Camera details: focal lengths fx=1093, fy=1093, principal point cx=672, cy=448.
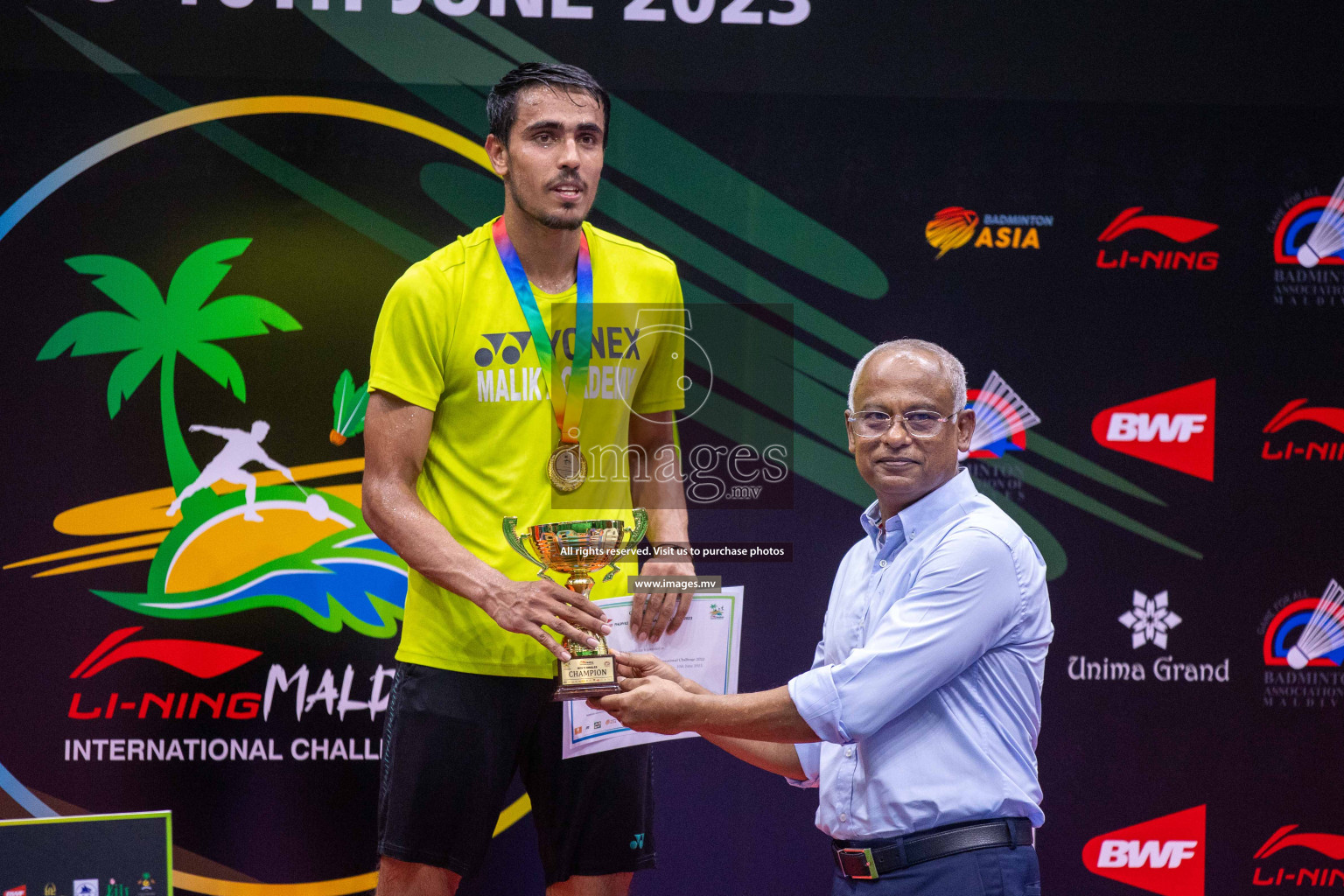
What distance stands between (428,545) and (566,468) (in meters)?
0.34

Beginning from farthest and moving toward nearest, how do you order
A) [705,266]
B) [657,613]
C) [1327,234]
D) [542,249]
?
[1327,234], [705,266], [542,249], [657,613]

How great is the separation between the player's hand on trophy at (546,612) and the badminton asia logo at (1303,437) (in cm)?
255

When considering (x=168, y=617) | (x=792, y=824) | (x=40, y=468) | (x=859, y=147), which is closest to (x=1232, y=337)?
(x=859, y=147)

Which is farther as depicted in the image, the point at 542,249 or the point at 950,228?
the point at 950,228

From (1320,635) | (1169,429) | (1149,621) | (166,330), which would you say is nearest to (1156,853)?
(1149,621)

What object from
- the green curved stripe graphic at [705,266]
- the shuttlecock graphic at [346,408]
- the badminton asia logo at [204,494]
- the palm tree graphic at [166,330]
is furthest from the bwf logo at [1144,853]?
the palm tree graphic at [166,330]

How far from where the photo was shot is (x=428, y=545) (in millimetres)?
2236

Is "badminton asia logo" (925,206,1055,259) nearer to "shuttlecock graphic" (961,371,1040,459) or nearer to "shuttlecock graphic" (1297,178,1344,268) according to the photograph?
"shuttlecock graphic" (961,371,1040,459)

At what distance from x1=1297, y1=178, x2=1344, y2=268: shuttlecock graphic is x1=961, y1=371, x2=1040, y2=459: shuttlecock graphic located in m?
1.06

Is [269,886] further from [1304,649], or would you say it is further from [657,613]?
[1304,649]

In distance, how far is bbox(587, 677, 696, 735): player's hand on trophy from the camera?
2.04 m

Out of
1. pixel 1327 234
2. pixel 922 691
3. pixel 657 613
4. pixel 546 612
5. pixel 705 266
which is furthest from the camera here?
pixel 1327 234

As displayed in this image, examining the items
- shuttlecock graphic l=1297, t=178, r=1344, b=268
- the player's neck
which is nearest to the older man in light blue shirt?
the player's neck

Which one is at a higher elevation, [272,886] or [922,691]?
[922,691]
